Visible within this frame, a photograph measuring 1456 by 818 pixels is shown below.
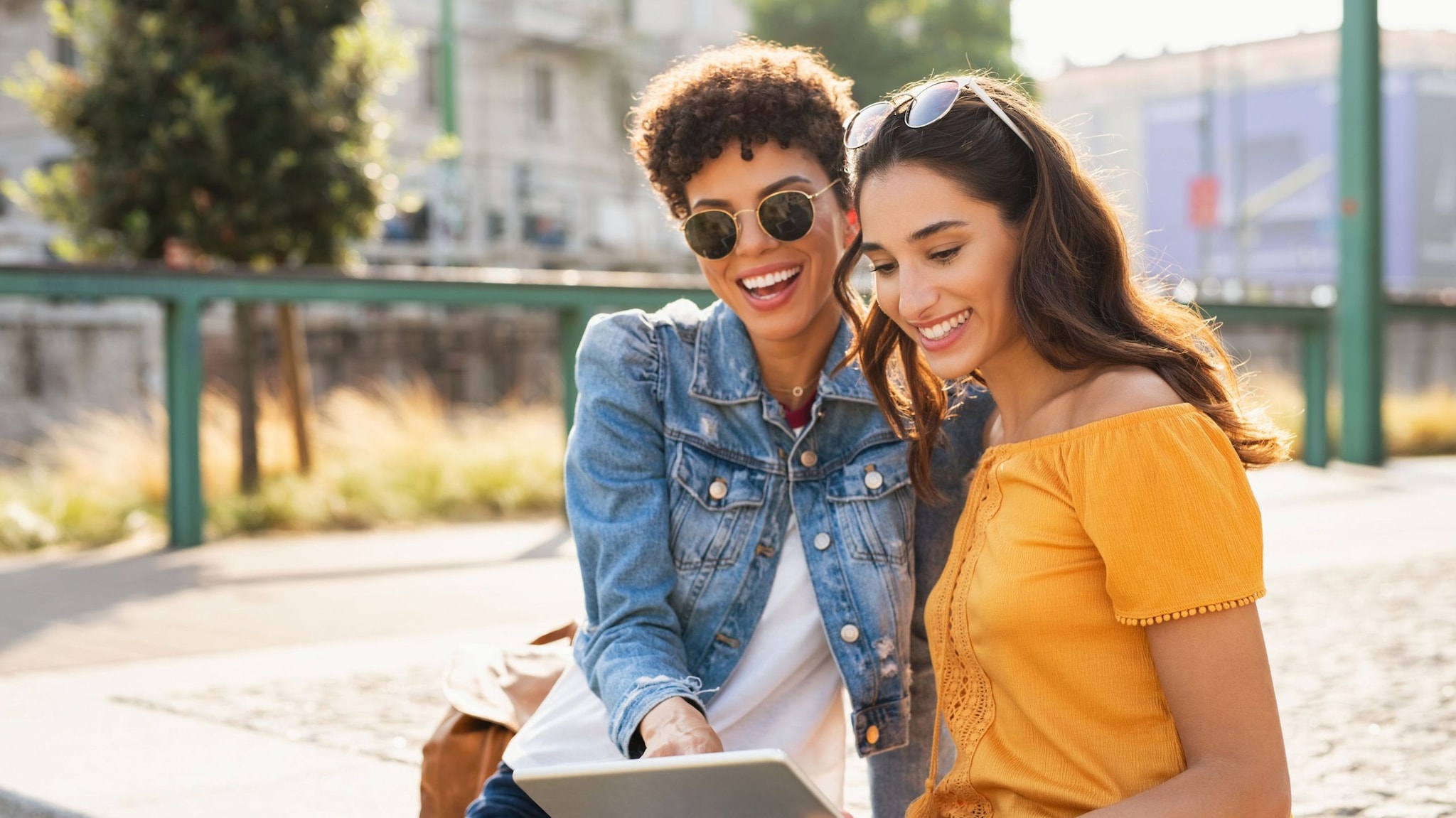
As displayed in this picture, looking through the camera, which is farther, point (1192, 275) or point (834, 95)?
point (1192, 275)

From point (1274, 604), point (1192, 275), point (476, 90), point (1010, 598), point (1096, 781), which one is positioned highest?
point (476, 90)

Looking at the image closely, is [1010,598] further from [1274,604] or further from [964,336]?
[1274,604]

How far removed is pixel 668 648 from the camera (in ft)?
7.01

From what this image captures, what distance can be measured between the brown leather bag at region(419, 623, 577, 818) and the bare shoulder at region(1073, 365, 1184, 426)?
105 cm

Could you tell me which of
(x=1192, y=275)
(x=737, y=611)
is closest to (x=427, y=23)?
(x=1192, y=275)

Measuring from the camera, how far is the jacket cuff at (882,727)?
7.34 ft

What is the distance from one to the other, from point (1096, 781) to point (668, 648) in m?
0.68

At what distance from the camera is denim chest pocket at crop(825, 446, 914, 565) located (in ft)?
7.34

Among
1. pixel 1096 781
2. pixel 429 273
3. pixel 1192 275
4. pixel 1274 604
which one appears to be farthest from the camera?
pixel 1192 275

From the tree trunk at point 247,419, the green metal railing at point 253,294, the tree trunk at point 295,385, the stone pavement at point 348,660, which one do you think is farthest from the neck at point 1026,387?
the tree trunk at point 295,385

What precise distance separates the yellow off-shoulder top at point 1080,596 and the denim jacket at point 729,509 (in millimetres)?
354

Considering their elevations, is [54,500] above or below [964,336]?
below

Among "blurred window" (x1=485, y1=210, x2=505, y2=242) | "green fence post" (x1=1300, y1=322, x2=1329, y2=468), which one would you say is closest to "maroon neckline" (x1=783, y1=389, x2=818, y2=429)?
"green fence post" (x1=1300, y1=322, x2=1329, y2=468)

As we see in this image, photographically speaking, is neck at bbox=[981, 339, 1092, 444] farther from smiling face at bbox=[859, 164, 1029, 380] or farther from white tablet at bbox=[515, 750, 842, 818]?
white tablet at bbox=[515, 750, 842, 818]
